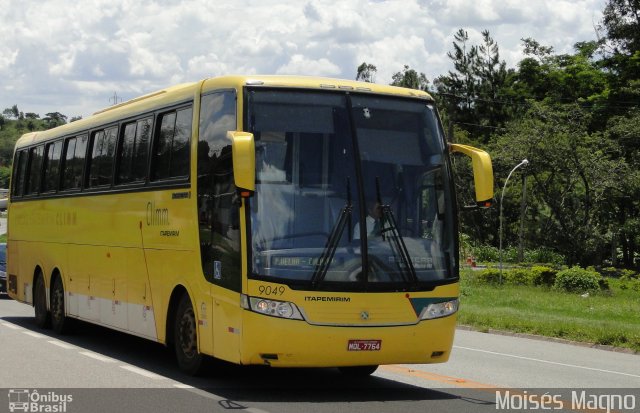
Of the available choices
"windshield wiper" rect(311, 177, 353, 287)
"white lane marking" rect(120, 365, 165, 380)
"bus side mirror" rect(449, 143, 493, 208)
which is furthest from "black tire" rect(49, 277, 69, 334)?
"bus side mirror" rect(449, 143, 493, 208)

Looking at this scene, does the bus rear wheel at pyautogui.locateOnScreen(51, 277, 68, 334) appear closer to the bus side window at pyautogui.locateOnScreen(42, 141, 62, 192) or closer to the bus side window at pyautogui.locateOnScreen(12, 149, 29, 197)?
the bus side window at pyautogui.locateOnScreen(42, 141, 62, 192)

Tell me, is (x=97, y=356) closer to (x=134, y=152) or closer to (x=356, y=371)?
(x=134, y=152)

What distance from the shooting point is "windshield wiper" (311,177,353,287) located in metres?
11.8

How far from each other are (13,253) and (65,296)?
4606mm

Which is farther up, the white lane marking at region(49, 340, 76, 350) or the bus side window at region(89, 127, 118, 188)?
the bus side window at region(89, 127, 118, 188)

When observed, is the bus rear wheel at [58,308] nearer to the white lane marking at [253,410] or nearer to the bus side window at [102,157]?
the bus side window at [102,157]

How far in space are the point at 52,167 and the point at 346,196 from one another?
985 cm

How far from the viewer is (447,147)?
13016 millimetres

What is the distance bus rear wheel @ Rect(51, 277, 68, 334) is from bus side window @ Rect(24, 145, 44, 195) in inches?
87.0

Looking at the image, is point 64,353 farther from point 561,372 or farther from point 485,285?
point 485,285

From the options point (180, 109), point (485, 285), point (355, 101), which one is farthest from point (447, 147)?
point (485, 285)

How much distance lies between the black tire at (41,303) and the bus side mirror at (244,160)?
10171mm

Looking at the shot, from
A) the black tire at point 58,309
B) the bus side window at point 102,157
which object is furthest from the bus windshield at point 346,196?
the black tire at point 58,309

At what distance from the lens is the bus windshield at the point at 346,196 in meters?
11.8
